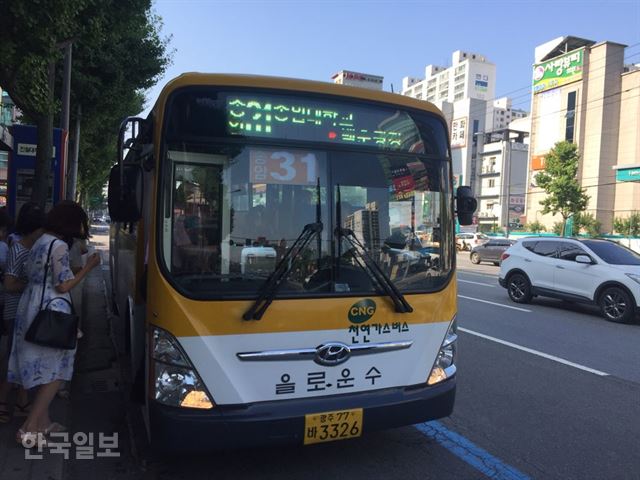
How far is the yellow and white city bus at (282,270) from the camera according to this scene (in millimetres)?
3213

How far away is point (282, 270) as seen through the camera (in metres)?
3.38

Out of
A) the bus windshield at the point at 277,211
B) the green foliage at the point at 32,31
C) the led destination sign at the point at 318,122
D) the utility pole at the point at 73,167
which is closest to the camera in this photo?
the bus windshield at the point at 277,211

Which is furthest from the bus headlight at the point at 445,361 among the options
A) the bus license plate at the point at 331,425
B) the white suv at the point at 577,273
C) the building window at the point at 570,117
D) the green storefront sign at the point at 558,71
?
the green storefront sign at the point at 558,71

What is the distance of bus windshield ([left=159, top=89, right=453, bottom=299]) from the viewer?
3.35m

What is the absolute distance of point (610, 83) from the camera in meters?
57.3

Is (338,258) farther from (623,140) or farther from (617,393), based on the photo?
(623,140)

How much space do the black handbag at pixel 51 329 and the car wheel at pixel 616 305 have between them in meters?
9.80

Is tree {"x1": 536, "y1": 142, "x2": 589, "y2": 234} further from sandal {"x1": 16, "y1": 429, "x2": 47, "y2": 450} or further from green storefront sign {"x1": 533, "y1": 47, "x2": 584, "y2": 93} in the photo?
sandal {"x1": 16, "y1": 429, "x2": 47, "y2": 450}

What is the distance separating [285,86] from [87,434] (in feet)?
10.5

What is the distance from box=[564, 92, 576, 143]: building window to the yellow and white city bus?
64.4 m

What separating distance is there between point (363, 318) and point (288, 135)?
52.6 inches

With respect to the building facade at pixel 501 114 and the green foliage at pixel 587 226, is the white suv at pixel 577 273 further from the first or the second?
the building facade at pixel 501 114

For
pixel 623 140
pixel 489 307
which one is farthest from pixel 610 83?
pixel 489 307

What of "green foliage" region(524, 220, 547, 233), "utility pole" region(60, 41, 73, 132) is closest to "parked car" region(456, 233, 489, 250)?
"green foliage" region(524, 220, 547, 233)
